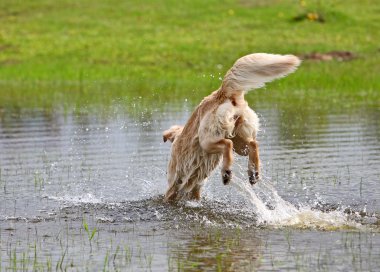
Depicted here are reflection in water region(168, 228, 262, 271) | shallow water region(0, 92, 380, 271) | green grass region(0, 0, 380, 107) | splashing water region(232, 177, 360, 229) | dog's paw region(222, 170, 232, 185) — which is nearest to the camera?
reflection in water region(168, 228, 262, 271)

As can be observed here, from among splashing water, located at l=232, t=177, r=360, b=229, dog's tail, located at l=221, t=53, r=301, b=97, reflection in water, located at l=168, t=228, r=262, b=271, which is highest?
dog's tail, located at l=221, t=53, r=301, b=97

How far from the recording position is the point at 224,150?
10.3 m

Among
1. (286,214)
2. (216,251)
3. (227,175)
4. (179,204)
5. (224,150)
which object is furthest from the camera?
(179,204)

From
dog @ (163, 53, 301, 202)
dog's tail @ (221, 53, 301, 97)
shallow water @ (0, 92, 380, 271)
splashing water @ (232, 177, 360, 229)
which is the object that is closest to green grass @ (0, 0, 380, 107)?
shallow water @ (0, 92, 380, 271)

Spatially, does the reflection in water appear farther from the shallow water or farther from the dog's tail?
the dog's tail

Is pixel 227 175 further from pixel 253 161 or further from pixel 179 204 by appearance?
pixel 179 204

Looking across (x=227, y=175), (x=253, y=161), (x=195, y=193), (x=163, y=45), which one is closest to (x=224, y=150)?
(x=227, y=175)

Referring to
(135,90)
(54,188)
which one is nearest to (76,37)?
(135,90)

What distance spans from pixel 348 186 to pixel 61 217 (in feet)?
12.7

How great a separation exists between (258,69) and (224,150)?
0.98m

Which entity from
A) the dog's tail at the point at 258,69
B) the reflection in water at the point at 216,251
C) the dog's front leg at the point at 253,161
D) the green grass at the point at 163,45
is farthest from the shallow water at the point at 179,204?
the green grass at the point at 163,45

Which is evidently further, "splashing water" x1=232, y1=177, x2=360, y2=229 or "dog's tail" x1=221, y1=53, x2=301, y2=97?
"dog's tail" x1=221, y1=53, x2=301, y2=97

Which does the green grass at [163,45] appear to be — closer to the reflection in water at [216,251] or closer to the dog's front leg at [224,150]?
the dog's front leg at [224,150]

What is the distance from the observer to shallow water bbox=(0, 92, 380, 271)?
28.7 ft
